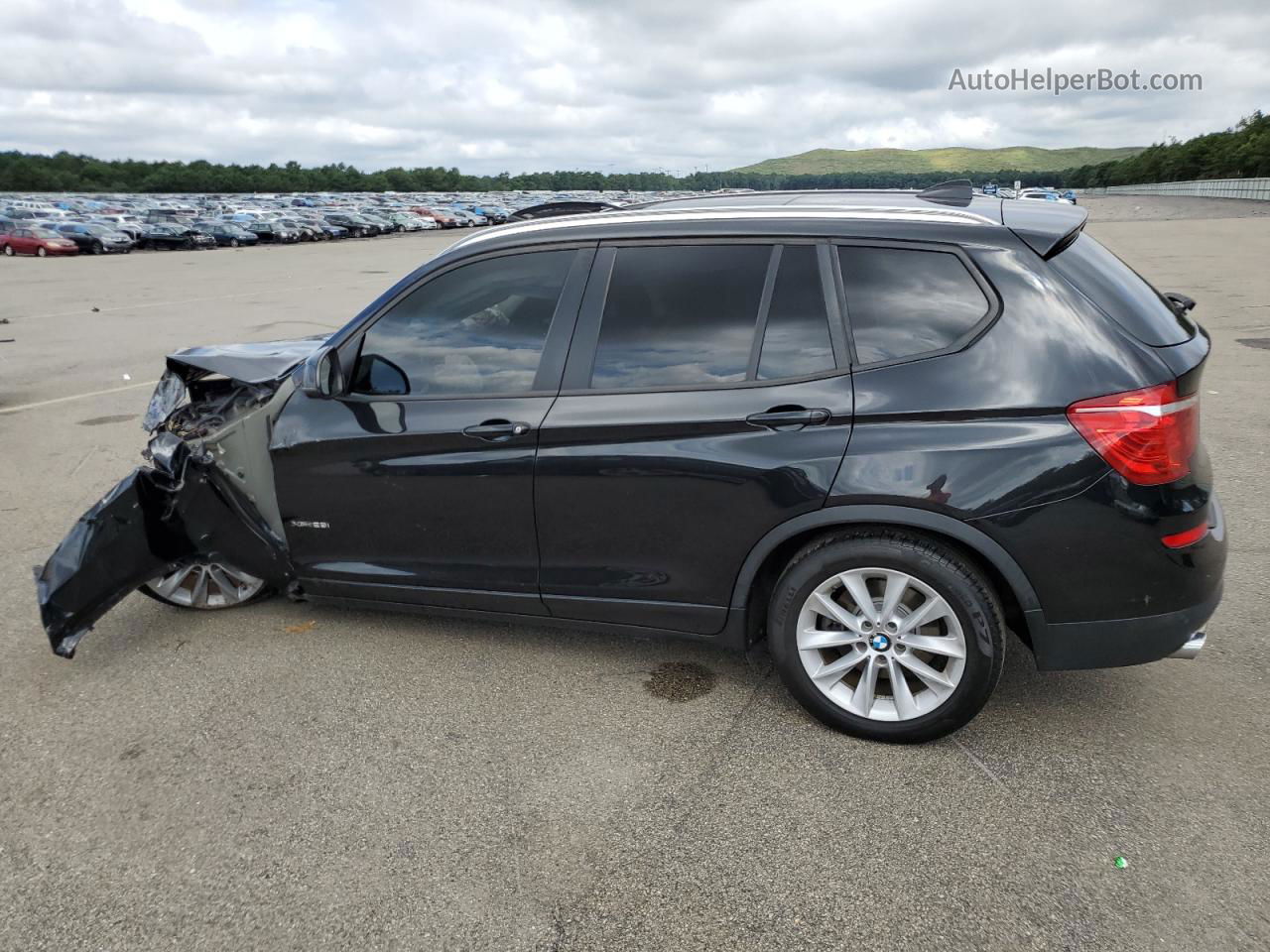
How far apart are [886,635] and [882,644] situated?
0.12 feet

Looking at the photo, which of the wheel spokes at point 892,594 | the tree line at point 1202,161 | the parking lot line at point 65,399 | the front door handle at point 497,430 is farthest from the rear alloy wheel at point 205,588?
the tree line at point 1202,161

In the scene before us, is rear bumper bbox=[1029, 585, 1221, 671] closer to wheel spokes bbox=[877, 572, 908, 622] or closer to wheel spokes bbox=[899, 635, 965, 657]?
wheel spokes bbox=[899, 635, 965, 657]

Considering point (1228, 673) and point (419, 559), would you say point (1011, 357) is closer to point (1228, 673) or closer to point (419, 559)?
point (1228, 673)

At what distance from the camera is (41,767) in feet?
10.4

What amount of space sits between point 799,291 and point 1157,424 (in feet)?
3.85

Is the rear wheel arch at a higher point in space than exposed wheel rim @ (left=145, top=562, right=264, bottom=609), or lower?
higher

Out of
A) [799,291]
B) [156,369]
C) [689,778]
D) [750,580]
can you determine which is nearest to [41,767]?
[689,778]

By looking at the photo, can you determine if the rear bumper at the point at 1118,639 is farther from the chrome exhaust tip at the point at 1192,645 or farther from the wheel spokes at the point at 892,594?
the wheel spokes at the point at 892,594

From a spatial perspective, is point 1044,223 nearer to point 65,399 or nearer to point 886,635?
point 886,635

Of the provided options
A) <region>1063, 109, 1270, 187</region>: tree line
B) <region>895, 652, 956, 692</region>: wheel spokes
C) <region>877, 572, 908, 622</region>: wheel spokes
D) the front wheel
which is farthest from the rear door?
<region>1063, 109, 1270, 187</region>: tree line

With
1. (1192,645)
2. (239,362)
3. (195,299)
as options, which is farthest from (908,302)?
(195,299)

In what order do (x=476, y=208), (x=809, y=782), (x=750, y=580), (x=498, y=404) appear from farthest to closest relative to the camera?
(x=476, y=208) → (x=498, y=404) → (x=750, y=580) → (x=809, y=782)

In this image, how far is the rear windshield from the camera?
114 inches

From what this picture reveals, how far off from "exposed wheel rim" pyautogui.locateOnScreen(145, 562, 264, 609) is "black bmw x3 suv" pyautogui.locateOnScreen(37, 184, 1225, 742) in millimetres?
413
